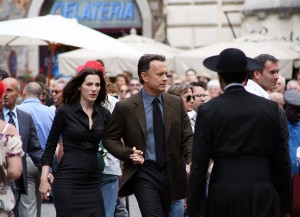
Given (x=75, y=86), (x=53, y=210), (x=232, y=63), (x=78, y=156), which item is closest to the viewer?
(x=232, y=63)

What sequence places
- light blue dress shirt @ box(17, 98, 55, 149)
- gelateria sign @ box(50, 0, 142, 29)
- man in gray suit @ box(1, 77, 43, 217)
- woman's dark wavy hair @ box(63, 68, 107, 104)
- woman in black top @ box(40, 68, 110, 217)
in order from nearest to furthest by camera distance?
woman in black top @ box(40, 68, 110, 217)
woman's dark wavy hair @ box(63, 68, 107, 104)
man in gray suit @ box(1, 77, 43, 217)
light blue dress shirt @ box(17, 98, 55, 149)
gelateria sign @ box(50, 0, 142, 29)

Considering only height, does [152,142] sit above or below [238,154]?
below

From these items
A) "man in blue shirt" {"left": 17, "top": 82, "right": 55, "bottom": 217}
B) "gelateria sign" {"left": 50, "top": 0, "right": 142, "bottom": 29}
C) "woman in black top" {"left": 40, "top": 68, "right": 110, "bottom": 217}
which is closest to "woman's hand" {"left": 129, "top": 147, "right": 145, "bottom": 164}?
"woman in black top" {"left": 40, "top": 68, "right": 110, "bottom": 217}

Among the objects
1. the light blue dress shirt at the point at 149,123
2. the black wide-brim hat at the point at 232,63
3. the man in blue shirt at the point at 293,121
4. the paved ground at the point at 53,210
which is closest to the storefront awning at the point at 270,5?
the paved ground at the point at 53,210

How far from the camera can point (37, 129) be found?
12320mm

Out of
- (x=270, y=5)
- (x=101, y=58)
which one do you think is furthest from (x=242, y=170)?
(x=270, y=5)

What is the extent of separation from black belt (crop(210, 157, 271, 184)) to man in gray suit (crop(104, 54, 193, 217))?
5.94 ft

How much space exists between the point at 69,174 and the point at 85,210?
1.17 feet

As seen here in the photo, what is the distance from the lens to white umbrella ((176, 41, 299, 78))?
21141 millimetres

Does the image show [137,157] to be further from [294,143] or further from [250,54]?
[250,54]

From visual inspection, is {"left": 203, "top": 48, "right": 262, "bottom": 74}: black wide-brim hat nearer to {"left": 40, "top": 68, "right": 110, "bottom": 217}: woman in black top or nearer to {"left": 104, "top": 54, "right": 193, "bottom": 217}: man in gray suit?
{"left": 104, "top": 54, "right": 193, "bottom": 217}: man in gray suit

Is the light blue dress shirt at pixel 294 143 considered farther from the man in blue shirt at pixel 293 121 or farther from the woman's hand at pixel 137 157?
the woman's hand at pixel 137 157

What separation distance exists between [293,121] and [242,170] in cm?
370

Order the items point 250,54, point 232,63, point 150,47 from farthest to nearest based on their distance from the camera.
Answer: point 150,47 → point 250,54 → point 232,63
